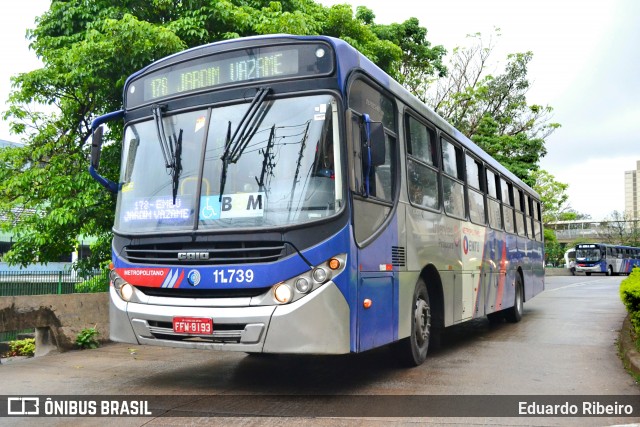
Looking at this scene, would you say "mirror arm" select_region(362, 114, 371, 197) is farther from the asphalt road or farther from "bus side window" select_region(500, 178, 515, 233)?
"bus side window" select_region(500, 178, 515, 233)

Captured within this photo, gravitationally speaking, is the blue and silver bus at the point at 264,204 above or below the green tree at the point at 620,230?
below

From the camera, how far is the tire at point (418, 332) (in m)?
7.12

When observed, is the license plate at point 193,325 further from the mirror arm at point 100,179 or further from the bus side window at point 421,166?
the bus side window at point 421,166

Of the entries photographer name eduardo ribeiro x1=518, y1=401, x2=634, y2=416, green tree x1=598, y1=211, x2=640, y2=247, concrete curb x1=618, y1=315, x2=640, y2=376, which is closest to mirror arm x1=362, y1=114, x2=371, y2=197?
photographer name eduardo ribeiro x1=518, y1=401, x2=634, y2=416

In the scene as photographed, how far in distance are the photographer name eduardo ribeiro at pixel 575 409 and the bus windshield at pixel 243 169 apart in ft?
7.80

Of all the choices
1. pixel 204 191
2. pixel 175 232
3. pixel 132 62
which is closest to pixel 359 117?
pixel 204 191

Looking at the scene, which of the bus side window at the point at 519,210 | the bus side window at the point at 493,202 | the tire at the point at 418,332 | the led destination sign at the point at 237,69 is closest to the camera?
the led destination sign at the point at 237,69

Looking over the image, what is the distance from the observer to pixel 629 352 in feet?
26.2

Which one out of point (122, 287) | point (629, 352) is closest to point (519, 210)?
point (629, 352)

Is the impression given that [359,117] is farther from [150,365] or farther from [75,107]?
[75,107]

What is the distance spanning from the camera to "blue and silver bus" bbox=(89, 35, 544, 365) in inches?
213

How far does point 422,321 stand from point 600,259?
164 ft

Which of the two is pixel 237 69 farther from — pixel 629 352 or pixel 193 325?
pixel 629 352

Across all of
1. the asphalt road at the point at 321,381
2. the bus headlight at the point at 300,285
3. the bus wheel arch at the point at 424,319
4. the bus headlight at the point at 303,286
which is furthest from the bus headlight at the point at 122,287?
the bus wheel arch at the point at 424,319
